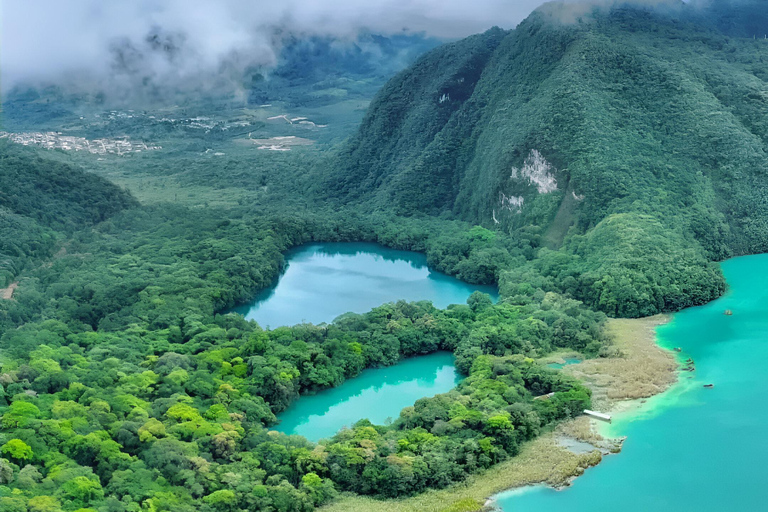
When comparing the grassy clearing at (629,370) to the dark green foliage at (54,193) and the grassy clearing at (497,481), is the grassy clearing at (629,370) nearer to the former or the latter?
the grassy clearing at (497,481)

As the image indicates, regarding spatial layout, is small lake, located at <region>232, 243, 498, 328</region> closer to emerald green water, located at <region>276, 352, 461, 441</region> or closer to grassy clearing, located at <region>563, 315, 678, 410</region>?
emerald green water, located at <region>276, 352, 461, 441</region>

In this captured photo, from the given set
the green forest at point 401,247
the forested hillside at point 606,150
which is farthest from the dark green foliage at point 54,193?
the forested hillside at point 606,150

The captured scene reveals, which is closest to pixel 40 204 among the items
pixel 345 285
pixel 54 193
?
pixel 54 193

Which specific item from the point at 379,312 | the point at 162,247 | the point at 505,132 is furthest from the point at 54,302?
the point at 505,132

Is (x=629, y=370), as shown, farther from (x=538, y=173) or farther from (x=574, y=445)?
(x=538, y=173)

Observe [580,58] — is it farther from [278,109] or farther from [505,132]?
[278,109]

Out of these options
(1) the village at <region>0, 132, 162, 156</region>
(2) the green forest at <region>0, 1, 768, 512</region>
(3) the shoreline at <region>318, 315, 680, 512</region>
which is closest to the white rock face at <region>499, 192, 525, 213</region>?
(2) the green forest at <region>0, 1, 768, 512</region>
